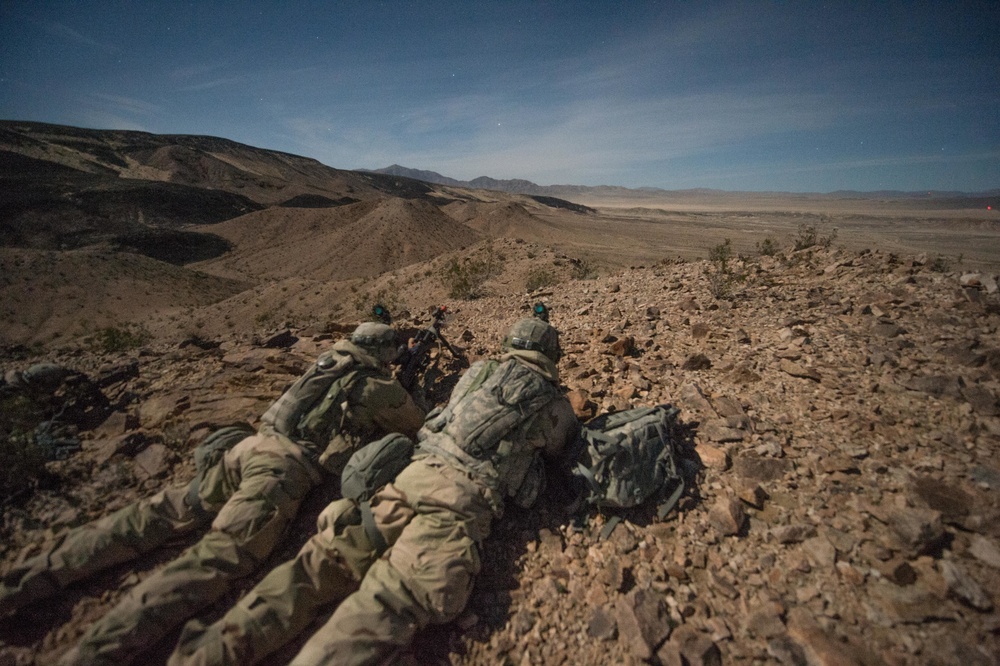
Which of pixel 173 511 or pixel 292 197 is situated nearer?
pixel 173 511

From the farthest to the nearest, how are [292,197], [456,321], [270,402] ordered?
[292,197] < [456,321] < [270,402]

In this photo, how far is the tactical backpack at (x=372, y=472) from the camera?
2480mm

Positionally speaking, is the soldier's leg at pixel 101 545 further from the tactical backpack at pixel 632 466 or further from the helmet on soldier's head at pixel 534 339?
the tactical backpack at pixel 632 466

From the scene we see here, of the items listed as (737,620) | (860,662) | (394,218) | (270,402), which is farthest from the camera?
(394,218)

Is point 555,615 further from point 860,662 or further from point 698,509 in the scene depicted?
point 860,662

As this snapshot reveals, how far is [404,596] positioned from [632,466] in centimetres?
166

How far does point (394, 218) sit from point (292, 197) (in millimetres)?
28522

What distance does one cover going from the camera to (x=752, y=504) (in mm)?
2547

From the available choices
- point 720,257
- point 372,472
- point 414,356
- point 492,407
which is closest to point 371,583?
point 372,472

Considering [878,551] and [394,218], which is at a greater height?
[394,218]

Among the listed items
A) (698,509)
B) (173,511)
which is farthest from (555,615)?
(173,511)

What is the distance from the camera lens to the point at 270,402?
4.16 m

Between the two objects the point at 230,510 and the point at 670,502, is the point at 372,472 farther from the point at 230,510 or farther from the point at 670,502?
the point at 670,502

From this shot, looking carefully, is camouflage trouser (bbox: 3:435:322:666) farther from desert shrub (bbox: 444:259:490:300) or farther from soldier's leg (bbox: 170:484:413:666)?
desert shrub (bbox: 444:259:490:300)
